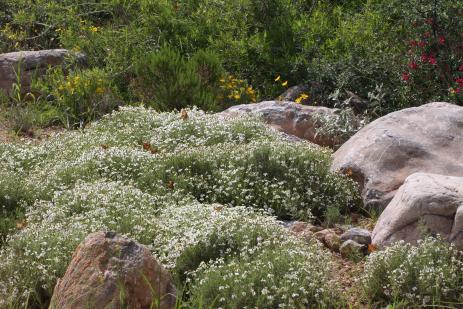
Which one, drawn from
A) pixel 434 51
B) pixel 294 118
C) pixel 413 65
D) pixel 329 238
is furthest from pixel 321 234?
pixel 434 51

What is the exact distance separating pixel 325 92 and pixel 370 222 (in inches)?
140

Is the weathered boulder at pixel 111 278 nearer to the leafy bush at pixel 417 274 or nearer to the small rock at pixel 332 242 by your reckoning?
the leafy bush at pixel 417 274

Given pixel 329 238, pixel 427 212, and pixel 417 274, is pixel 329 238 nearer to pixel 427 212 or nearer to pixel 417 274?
pixel 427 212

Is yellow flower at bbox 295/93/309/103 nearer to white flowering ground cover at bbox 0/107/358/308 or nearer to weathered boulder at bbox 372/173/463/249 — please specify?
white flowering ground cover at bbox 0/107/358/308

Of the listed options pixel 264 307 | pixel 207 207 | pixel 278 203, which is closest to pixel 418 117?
pixel 278 203

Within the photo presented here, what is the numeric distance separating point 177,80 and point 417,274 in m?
5.24

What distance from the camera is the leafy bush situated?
523cm

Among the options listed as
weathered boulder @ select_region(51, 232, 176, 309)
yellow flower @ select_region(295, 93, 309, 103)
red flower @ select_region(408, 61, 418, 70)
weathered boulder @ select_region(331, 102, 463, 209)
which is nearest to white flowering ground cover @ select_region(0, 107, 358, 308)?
weathered boulder @ select_region(331, 102, 463, 209)

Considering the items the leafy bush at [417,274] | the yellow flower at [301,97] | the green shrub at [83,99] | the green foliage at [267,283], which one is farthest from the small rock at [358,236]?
the green shrub at [83,99]

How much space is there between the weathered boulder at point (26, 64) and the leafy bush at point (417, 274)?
662 cm

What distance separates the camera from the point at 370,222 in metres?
6.96

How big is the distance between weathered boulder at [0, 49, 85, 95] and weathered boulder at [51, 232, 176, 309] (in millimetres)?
6582

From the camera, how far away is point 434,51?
32.4ft

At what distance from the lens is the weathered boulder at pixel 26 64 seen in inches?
433
